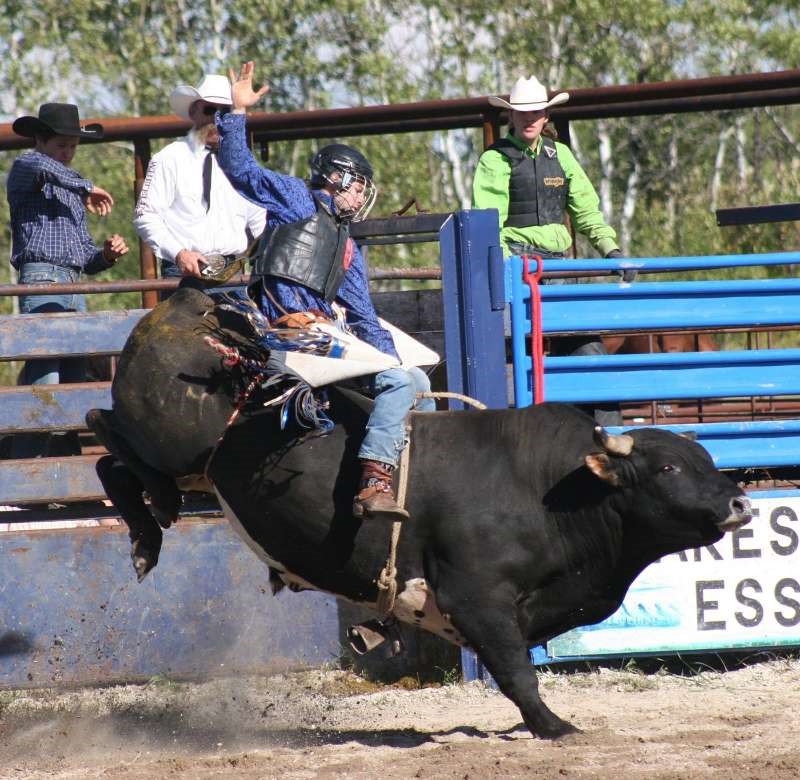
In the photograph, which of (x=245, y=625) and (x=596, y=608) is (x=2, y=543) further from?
(x=596, y=608)

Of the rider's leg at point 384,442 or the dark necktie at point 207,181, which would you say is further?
the dark necktie at point 207,181

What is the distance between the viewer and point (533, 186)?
21.7 ft

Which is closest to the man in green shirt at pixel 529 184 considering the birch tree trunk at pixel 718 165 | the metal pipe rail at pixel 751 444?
the metal pipe rail at pixel 751 444

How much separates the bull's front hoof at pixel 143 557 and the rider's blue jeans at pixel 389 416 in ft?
3.40

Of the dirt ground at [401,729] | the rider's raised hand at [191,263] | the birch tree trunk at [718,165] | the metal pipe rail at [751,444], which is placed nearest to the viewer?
the dirt ground at [401,729]

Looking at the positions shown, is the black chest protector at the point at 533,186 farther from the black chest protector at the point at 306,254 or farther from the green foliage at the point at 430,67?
the green foliage at the point at 430,67

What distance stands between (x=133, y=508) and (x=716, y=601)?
9.49ft

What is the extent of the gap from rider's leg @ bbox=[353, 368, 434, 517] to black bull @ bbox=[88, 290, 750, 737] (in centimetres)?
16

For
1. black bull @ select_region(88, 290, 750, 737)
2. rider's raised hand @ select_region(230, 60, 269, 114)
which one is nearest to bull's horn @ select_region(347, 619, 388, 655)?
black bull @ select_region(88, 290, 750, 737)

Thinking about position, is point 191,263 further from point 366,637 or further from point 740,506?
point 740,506

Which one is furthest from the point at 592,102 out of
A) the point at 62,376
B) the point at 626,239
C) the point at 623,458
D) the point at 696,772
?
the point at 626,239

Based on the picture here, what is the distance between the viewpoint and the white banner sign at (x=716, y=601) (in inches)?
245

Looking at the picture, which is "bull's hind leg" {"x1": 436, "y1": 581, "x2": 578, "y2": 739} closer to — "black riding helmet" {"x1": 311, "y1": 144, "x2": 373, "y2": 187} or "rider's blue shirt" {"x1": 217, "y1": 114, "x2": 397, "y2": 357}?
"rider's blue shirt" {"x1": 217, "y1": 114, "x2": 397, "y2": 357}

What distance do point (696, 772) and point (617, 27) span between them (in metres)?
21.6
